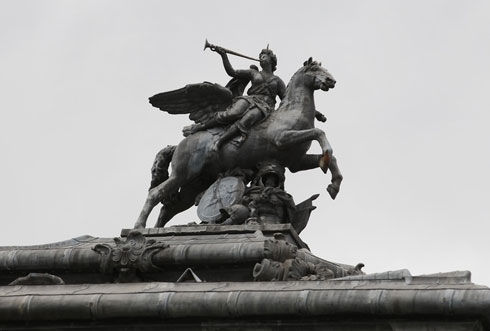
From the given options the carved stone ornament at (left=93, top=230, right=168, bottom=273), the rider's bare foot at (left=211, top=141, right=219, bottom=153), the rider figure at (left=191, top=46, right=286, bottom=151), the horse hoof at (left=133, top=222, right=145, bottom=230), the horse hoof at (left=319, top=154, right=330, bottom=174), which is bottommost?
the carved stone ornament at (left=93, top=230, right=168, bottom=273)

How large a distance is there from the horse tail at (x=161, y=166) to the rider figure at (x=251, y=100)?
0.95 m

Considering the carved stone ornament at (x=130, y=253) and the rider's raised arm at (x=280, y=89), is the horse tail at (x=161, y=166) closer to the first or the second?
the rider's raised arm at (x=280, y=89)

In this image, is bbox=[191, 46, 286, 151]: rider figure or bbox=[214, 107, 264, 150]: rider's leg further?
bbox=[191, 46, 286, 151]: rider figure

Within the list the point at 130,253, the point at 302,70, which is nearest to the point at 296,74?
the point at 302,70

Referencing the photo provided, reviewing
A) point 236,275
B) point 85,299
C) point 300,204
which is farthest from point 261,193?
point 85,299

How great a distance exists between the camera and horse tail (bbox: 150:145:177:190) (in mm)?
43344

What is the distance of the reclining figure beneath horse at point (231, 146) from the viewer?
4156 centimetres

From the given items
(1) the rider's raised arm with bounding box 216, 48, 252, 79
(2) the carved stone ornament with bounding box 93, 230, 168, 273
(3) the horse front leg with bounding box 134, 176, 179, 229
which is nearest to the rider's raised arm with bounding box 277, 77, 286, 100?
(1) the rider's raised arm with bounding box 216, 48, 252, 79

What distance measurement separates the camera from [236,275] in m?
36.4

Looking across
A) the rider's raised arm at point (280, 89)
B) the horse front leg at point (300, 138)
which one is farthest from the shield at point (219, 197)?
the rider's raised arm at point (280, 89)

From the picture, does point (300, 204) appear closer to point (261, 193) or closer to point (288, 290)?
point (261, 193)

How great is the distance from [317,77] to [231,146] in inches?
96.0

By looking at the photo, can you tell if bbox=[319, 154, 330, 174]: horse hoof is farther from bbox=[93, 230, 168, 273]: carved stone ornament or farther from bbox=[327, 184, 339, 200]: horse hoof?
bbox=[93, 230, 168, 273]: carved stone ornament

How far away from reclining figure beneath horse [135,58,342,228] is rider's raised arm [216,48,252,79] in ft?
1.37
